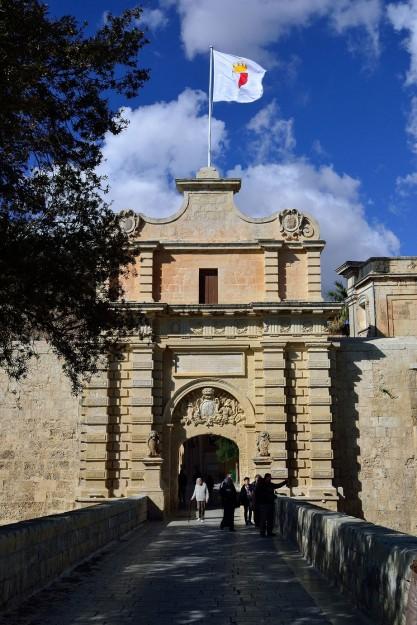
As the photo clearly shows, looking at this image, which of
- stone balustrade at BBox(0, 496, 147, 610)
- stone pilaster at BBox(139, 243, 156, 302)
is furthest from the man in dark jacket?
stone pilaster at BBox(139, 243, 156, 302)

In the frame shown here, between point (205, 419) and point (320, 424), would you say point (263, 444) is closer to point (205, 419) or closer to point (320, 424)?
point (320, 424)

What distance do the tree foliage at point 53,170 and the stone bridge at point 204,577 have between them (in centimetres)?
346

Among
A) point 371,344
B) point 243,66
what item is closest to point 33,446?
point 371,344

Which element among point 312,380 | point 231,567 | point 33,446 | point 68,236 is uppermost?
point 68,236

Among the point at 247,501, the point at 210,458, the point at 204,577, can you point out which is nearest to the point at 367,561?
the point at 204,577

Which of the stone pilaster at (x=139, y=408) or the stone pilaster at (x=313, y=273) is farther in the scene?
the stone pilaster at (x=313, y=273)

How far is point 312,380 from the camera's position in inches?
794

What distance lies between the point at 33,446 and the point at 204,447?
98.7 ft

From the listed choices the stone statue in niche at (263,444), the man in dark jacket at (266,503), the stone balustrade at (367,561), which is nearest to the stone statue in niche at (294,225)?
the stone statue in niche at (263,444)

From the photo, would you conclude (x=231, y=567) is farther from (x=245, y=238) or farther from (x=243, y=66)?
(x=243, y=66)

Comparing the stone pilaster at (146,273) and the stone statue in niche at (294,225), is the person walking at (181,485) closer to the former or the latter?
the stone pilaster at (146,273)

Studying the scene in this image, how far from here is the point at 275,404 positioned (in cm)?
1992

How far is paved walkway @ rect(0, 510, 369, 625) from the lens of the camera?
662 cm

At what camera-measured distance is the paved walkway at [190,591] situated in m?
6.62
